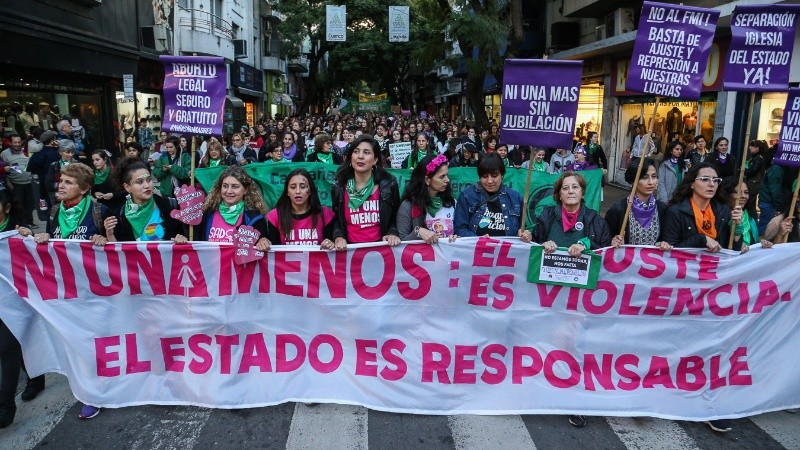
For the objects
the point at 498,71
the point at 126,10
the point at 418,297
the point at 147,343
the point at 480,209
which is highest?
the point at 126,10

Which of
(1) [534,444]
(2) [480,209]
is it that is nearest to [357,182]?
(2) [480,209]

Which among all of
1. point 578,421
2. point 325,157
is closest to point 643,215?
point 578,421

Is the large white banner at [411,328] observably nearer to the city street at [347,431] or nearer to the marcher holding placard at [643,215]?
the city street at [347,431]

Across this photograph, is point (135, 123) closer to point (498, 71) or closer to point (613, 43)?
point (498, 71)

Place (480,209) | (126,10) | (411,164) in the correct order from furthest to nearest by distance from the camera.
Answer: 1. (126,10)
2. (411,164)
3. (480,209)

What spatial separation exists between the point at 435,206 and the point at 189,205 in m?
1.98

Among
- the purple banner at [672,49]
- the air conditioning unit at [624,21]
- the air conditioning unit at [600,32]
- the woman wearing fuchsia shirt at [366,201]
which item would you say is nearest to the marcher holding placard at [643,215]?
the purple banner at [672,49]

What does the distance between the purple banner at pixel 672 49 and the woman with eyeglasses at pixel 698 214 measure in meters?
0.68

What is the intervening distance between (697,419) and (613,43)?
554 inches

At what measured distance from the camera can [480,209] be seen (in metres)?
4.92

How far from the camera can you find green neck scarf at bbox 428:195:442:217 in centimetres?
505

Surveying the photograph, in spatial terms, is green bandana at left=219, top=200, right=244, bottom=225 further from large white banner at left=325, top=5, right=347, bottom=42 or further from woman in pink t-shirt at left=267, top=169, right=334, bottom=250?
large white banner at left=325, top=5, right=347, bottom=42

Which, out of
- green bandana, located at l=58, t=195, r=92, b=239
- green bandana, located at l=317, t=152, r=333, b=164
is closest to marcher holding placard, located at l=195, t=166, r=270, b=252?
green bandana, located at l=58, t=195, r=92, b=239

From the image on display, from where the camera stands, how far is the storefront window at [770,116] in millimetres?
12344
